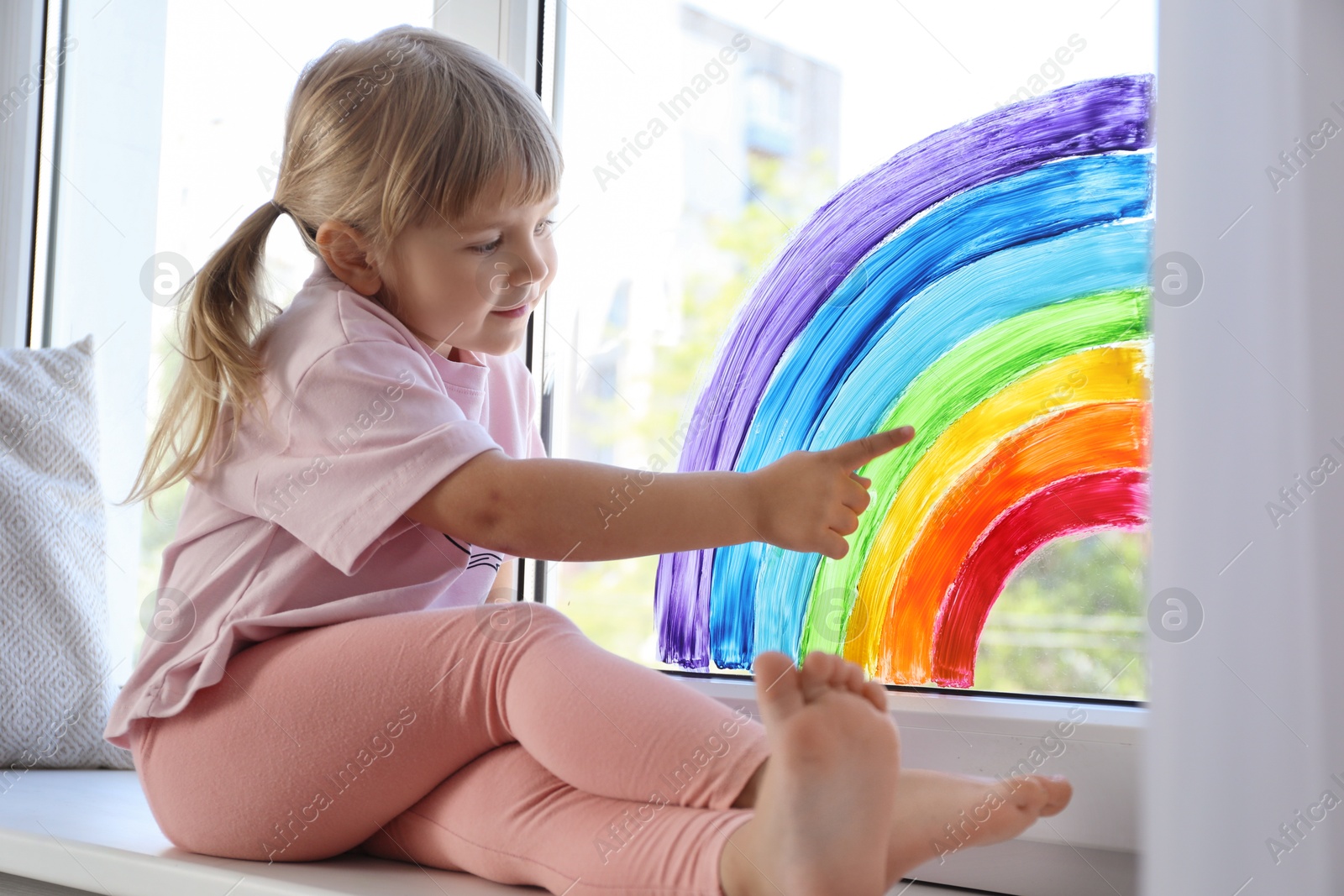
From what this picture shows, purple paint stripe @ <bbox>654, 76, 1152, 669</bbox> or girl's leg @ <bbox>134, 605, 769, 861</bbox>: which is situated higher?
purple paint stripe @ <bbox>654, 76, 1152, 669</bbox>

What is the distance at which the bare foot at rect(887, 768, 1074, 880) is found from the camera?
0.59 metres

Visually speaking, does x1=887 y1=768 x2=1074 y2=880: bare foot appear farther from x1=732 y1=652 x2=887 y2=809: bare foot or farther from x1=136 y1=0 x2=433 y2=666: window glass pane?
→ x1=136 y1=0 x2=433 y2=666: window glass pane

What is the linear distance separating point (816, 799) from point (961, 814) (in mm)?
102

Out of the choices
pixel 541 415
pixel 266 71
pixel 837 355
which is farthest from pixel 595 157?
pixel 266 71

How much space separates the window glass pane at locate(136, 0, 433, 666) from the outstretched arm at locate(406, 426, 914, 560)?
0.63 m

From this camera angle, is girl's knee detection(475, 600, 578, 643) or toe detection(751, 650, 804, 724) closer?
toe detection(751, 650, 804, 724)

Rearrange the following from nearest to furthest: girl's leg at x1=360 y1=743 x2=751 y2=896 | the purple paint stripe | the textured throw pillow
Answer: girl's leg at x1=360 y1=743 x2=751 y2=896 < the purple paint stripe < the textured throw pillow

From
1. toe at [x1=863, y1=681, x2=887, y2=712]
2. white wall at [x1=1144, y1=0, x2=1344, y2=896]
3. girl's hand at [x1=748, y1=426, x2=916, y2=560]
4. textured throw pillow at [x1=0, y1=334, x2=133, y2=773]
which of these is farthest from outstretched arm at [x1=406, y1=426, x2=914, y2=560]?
textured throw pillow at [x1=0, y1=334, x2=133, y2=773]

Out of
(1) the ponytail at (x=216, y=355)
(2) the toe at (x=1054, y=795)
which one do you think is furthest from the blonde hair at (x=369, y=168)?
(2) the toe at (x=1054, y=795)

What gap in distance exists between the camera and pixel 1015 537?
0.84 metres

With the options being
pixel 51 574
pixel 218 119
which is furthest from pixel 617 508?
pixel 218 119

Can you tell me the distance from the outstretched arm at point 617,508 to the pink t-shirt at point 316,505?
0.03m

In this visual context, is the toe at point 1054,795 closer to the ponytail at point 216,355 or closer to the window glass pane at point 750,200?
the window glass pane at point 750,200

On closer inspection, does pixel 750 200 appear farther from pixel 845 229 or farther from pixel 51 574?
pixel 51 574
